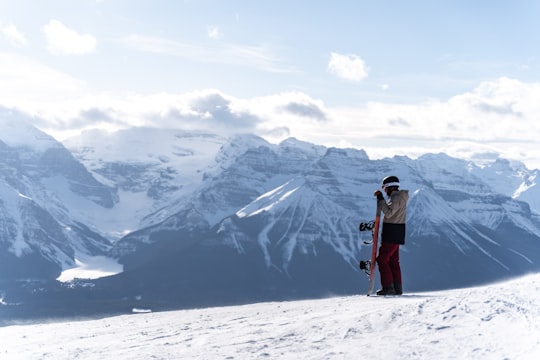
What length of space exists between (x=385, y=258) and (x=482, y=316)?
6.65 meters

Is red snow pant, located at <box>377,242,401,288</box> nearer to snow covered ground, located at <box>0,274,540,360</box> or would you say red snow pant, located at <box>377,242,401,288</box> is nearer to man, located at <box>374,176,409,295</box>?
man, located at <box>374,176,409,295</box>

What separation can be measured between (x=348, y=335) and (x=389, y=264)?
7371mm

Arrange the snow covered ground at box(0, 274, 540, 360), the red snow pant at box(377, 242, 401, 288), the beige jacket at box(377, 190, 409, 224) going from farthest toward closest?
1. the red snow pant at box(377, 242, 401, 288)
2. the beige jacket at box(377, 190, 409, 224)
3. the snow covered ground at box(0, 274, 540, 360)

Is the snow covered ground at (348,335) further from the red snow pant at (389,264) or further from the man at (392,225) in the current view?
the man at (392,225)

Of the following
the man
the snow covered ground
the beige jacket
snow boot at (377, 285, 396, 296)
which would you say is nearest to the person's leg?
the man

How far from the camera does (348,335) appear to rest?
22.0 m

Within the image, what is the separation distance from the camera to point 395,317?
22984 mm

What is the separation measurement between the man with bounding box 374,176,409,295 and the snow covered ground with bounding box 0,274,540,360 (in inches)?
51.1

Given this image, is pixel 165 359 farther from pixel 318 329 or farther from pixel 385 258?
pixel 385 258

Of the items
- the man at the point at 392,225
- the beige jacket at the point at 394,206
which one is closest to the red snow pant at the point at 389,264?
the man at the point at 392,225

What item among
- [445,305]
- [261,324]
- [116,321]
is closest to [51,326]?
[116,321]

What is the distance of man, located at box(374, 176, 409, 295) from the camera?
27938 mm

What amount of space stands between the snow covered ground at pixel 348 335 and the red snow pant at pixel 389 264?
103cm

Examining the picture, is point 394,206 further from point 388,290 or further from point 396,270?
point 388,290
